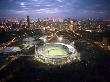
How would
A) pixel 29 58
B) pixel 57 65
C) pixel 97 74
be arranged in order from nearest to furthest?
pixel 97 74 < pixel 57 65 < pixel 29 58

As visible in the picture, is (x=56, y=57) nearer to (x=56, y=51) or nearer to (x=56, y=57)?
(x=56, y=57)

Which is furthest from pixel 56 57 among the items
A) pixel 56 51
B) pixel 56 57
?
pixel 56 51

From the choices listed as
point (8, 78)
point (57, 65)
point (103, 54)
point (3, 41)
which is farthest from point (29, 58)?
point (3, 41)

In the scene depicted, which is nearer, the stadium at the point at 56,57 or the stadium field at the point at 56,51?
the stadium at the point at 56,57

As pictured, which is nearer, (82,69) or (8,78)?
(8,78)

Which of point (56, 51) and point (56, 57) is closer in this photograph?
point (56, 57)

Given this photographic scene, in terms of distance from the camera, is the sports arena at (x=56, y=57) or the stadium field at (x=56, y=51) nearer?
the sports arena at (x=56, y=57)

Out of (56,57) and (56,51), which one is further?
(56,51)

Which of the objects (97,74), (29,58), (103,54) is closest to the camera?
(97,74)

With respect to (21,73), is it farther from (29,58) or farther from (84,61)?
(84,61)

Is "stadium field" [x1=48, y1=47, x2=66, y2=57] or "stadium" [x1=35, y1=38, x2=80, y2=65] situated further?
"stadium field" [x1=48, y1=47, x2=66, y2=57]

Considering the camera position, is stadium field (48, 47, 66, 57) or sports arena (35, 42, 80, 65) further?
stadium field (48, 47, 66, 57)
